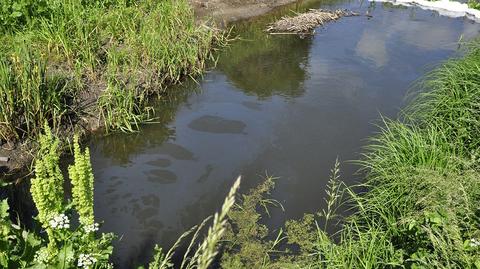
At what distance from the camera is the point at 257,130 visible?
25.2 feet

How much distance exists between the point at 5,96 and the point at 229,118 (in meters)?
3.53

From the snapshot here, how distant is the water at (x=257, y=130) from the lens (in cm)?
580

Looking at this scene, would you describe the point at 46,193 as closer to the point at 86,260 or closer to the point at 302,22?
the point at 86,260

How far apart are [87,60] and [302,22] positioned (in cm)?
710

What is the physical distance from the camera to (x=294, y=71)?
10.4 meters

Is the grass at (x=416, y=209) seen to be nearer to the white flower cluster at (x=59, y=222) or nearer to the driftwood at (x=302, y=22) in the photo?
the white flower cluster at (x=59, y=222)

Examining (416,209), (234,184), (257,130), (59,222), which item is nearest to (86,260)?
(59,222)

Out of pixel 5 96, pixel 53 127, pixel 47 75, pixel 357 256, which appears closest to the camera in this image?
pixel 357 256

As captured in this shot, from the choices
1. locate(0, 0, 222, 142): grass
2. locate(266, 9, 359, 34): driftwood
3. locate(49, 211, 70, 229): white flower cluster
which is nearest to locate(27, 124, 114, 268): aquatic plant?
locate(49, 211, 70, 229): white flower cluster

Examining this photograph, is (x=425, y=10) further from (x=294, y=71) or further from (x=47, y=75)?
(x=47, y=75)

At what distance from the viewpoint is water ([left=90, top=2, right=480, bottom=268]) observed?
5.80m

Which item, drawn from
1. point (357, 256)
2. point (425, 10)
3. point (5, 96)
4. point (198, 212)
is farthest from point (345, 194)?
point (425, 10)

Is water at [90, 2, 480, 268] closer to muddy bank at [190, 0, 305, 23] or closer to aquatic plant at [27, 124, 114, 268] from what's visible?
muddy bank at [190, 0, 305, 23]

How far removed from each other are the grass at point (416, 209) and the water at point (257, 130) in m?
0.65
